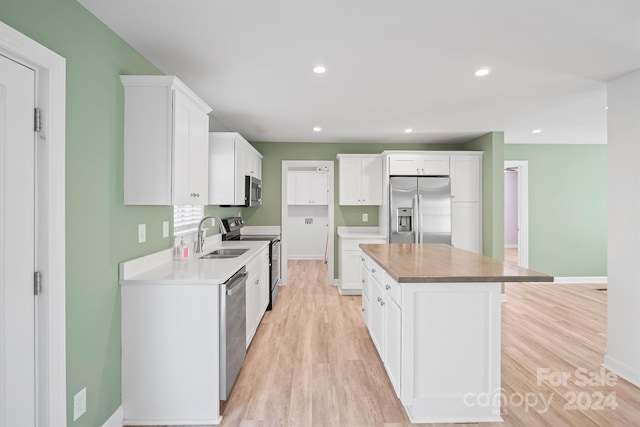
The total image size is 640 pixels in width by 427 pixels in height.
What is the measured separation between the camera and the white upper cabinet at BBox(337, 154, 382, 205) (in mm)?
5160

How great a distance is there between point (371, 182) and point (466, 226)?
163 centimetres

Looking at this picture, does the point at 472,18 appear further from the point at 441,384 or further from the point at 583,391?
the point at 583,391

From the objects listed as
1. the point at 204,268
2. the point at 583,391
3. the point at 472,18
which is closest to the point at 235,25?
the point at 472,18

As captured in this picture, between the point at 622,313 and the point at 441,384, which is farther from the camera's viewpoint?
the point at 622,313

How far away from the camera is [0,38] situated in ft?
3.95

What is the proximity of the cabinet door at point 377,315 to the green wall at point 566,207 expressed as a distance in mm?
4196

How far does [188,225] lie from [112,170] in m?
1.36

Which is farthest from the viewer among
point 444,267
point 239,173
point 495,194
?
point 495,194

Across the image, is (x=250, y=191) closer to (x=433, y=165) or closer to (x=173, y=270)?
(x=173, y=270)

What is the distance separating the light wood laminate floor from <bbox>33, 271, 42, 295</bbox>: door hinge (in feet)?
4.28

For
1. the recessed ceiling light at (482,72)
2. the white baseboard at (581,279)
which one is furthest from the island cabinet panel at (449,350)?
the white baseboard at (581,279)

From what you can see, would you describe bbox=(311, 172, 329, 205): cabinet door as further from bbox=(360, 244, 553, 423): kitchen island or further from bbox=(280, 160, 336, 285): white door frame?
bbox=(360, 244, 553, 423): kitchen island

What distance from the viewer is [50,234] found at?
4.76 feet

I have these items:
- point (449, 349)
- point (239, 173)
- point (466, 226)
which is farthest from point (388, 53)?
point (466, 226)
